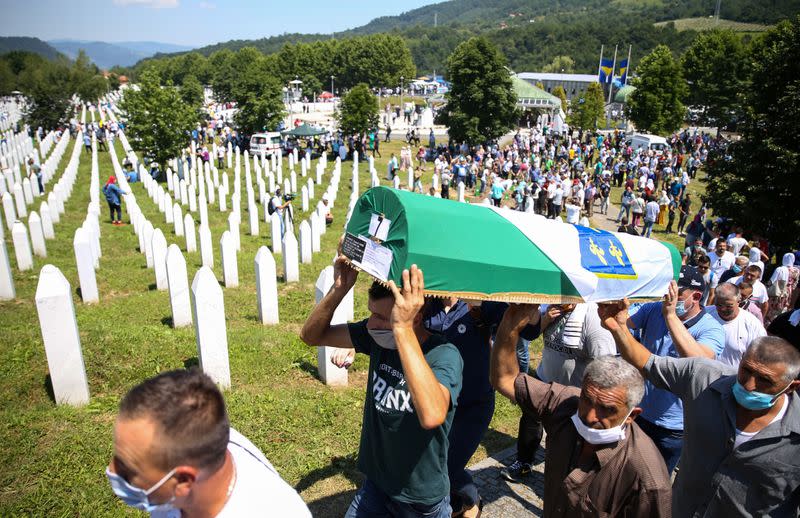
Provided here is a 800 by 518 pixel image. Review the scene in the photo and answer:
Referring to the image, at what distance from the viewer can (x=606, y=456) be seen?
2.38 m

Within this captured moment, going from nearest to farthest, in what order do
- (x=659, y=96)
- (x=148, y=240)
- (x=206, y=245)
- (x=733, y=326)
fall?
(x=733, y=326), (x=148, y=240), (x=206, y=245), (x=659, y=96)

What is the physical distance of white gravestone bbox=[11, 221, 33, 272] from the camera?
1018 cm

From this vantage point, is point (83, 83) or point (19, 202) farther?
point (83, 83)

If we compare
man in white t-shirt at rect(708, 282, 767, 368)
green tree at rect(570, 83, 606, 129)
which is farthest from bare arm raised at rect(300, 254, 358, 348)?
green tree at rect(570, 83, 606, 129)

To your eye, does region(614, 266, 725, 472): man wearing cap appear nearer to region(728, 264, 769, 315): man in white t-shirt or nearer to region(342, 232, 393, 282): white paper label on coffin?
region(342, 232, 393, 282): white paper label on coffin

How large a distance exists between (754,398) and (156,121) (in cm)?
2656

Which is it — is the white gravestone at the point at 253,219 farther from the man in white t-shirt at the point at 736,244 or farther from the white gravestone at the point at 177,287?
the man in white t-shirt at the point at 736,244

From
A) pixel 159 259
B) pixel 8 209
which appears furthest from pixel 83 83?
pixel 159 259

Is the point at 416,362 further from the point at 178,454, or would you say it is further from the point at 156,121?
the point at 156,121

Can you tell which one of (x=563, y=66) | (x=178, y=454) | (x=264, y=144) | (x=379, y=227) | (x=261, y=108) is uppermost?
(x=563, y=66)

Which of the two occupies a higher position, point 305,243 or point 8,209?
point 8,209

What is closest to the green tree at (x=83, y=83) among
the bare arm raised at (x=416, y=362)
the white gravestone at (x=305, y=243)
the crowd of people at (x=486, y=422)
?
the white gravestone at (x=305, y=243)

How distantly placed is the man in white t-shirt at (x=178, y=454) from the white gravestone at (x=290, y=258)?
8.85m

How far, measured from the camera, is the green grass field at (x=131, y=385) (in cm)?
391
